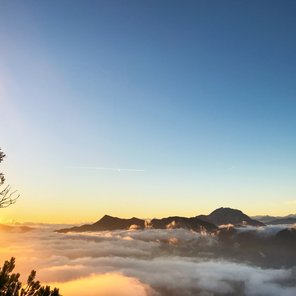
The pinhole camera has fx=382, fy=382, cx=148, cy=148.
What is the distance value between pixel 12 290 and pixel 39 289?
7.01 feet

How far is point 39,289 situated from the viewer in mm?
27750

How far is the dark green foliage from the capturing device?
26.0 meters

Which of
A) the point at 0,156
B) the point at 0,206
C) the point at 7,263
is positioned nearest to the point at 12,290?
the point at 7,263

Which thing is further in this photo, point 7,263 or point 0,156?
point 7,263

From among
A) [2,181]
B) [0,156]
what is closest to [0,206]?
[2,181]

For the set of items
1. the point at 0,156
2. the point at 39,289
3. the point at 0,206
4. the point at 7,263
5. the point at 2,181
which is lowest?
the point at 39,289

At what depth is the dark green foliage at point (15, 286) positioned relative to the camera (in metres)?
26.0

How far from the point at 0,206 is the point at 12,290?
22.3ft

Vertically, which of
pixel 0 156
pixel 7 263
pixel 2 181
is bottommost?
pixel 7 263

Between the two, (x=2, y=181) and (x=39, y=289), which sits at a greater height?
(x=2, y=181)

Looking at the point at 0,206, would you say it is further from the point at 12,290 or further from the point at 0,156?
the point at 12,290

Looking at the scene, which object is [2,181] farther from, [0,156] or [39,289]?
[39,289]

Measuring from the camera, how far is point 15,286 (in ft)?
86.8

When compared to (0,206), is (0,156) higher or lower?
higher
